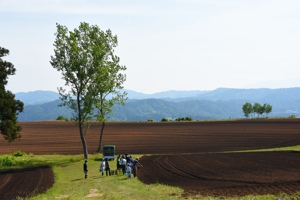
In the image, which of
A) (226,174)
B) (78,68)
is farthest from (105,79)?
(226,174)

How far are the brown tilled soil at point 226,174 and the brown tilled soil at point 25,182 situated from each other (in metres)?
9.42

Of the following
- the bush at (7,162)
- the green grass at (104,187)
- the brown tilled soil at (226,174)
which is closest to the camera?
the green grass at (104,187)

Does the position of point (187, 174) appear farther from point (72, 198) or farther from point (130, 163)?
point (72, 198)

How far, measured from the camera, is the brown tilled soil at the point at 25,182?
24.1 meters

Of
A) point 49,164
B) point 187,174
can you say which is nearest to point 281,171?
point 187,174

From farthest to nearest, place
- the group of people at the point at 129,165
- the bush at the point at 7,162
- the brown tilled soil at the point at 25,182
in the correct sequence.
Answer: the bush at the point at 7,162, the group of people at the point at 129,165, the brown tilled soil at the point at 25,182

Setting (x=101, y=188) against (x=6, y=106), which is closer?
(x=101, y=188)

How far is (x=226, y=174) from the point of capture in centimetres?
3023

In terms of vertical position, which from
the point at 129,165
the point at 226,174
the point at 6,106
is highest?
the point at 6,106

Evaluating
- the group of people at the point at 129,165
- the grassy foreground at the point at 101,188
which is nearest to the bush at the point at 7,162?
the grassy foreground at the point at 101,188

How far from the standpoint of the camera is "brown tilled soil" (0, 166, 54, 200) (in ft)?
79.2

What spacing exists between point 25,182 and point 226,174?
1961 cm

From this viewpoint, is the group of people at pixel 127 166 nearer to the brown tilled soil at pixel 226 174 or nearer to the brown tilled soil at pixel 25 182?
the brown tilled soil at pixel 226 174

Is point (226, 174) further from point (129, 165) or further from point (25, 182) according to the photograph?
point (25, 182)
